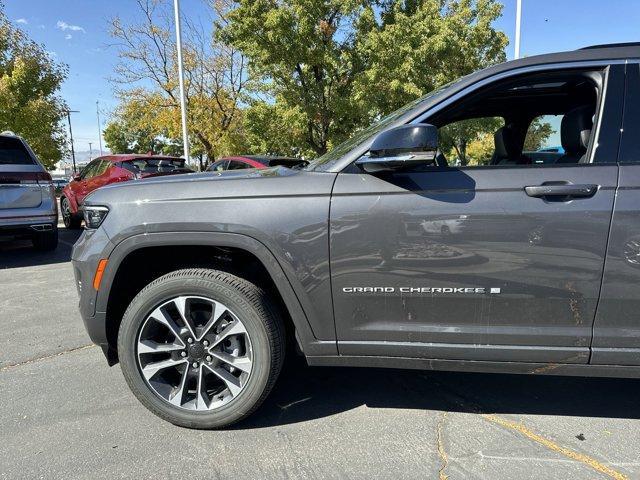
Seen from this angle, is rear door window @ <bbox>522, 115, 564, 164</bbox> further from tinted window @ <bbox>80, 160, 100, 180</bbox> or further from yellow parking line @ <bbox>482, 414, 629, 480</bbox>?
tinted window @ <bbox>80, 160, 100, 180</bbox>

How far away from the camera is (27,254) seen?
7496mm

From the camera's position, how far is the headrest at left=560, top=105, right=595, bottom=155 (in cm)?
238

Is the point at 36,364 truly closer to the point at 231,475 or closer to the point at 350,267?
the point at 231,475

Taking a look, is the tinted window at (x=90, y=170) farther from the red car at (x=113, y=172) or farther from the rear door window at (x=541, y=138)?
the rear door window at (x=541, y=138)

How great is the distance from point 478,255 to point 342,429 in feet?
4.02

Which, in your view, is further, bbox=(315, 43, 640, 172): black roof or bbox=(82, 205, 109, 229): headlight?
bbox=(82, 205, 109, 229): headlight

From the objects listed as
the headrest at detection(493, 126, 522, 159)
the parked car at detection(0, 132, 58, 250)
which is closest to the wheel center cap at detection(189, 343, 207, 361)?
the headrest at detection(493, 126, 522, 159)

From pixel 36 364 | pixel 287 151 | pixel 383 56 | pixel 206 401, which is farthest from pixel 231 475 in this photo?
pixel 287 151

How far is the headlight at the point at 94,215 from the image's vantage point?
2455 mm

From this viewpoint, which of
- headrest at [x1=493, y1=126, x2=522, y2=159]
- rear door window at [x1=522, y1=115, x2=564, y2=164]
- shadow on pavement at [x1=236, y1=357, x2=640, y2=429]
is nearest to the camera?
shadow on pavement at [x1=236, y1=357, x2=640, y2=429]

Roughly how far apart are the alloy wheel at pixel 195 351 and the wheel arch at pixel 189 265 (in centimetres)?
26

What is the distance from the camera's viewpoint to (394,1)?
16188 mm

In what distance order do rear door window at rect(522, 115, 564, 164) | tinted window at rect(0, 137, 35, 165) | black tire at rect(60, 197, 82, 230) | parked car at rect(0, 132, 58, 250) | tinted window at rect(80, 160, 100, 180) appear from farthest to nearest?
black tire at rect(60, 197, 82, 230)
tinted window at rect(80, 160, 100, 180)
tinted window at rect(0, 137, 35, 165)
parked car at rect(0, 132, 58, 250)
rear door window at rect(522, 115, 564, 164)

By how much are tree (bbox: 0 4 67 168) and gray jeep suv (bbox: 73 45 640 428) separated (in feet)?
33.8
